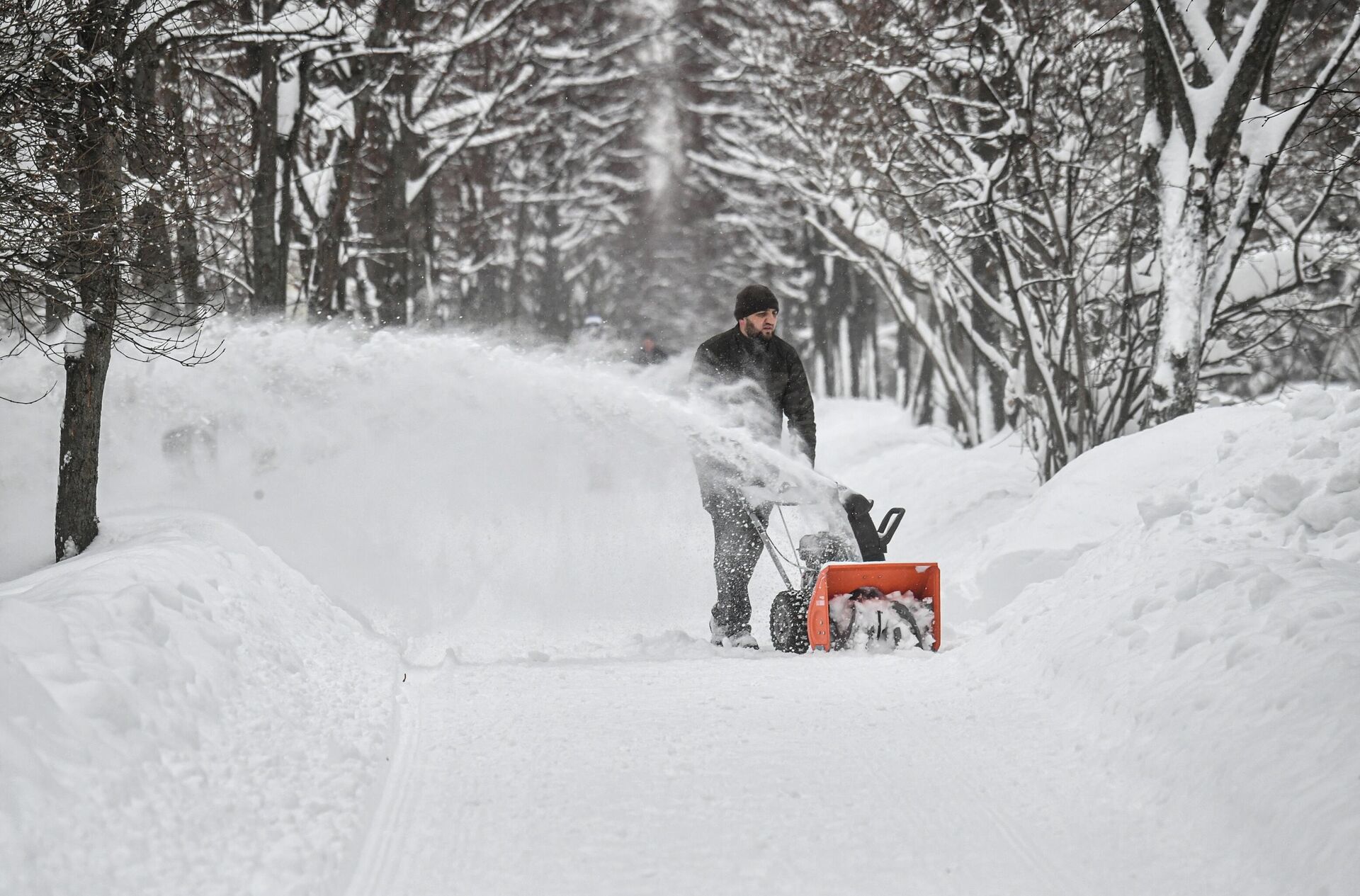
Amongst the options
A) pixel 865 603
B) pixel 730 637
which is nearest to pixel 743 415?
pixel 730 637

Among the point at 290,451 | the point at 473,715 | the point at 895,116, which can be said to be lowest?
the point at 473,715

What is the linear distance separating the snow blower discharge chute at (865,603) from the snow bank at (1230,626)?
38 centimetres

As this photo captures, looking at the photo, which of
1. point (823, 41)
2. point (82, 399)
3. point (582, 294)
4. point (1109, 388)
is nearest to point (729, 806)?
point (82, 399)

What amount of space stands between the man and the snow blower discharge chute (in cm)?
47

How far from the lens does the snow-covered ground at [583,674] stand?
3.19m

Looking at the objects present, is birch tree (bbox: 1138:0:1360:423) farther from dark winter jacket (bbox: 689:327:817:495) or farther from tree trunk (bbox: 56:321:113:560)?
tree trunk (bbox: 56:321:113:560)

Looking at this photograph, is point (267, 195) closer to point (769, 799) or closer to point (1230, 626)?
point (769, 799)

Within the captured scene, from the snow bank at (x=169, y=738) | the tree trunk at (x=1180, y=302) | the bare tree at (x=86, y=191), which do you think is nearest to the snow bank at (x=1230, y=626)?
the tree trunk at (x=1180, y=302)

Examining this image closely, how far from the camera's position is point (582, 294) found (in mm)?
49469

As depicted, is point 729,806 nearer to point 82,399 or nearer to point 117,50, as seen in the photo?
point 82,399

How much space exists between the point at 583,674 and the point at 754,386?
2.27m

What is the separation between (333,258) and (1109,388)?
8.09m

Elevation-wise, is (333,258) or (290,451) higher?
(333,258)

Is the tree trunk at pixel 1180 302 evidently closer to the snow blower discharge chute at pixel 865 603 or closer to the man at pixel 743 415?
the man at pixel 743 415
